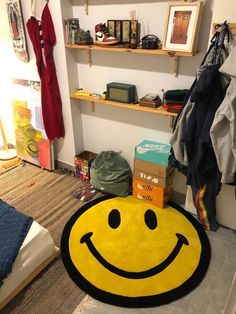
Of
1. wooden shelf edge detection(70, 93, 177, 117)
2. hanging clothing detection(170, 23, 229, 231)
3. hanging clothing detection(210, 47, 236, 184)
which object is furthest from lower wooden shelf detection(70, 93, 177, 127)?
hanging clothing detection(210, 47, 236, 184)

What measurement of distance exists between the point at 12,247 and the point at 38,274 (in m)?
Answer: 0.37

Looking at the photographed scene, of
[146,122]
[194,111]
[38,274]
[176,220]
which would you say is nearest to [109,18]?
[146,122]

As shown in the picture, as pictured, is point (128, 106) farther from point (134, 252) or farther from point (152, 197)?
point (134, 252)

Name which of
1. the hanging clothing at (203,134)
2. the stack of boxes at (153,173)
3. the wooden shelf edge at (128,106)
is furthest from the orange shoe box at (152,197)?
the wooden shelf edge at (128,106)

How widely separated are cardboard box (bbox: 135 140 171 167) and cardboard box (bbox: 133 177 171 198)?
0.24 m

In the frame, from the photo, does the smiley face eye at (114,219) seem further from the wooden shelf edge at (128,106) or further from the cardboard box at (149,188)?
the wooden shelf edge at (128,106)

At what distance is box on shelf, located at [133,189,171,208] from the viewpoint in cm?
232

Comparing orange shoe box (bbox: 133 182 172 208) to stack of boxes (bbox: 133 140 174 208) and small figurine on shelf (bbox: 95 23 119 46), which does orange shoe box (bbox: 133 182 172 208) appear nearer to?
stack of boxes (bbox: 133 140 174 208)

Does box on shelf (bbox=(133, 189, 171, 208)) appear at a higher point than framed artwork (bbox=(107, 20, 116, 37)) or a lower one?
A: lower

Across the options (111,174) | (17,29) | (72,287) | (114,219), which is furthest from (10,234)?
(17,29)

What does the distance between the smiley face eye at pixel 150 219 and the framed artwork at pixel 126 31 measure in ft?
4.94

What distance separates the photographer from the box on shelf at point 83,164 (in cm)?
273

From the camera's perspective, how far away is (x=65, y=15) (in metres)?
2.29

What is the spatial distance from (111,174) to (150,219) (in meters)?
0.59
